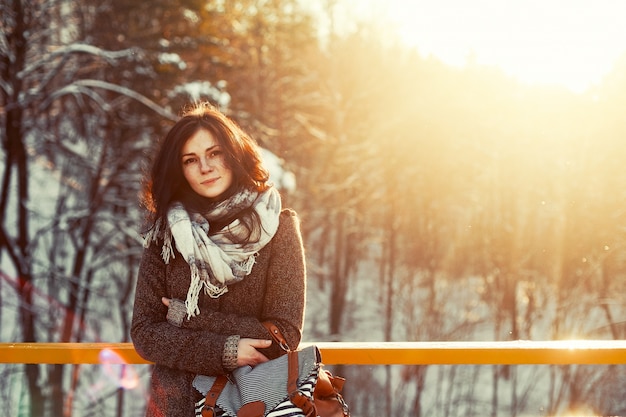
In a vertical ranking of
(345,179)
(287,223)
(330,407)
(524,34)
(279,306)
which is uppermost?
(524,34)

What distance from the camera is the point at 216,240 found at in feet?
6.51

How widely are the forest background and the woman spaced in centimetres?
212

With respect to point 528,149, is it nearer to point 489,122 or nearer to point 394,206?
point 489,122

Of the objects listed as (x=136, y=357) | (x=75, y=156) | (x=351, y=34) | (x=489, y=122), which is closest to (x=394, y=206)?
(x=489, y=122)

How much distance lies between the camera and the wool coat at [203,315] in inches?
75.3

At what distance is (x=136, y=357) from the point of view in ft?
8.63

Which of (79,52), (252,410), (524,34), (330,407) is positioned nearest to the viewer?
(252,410)

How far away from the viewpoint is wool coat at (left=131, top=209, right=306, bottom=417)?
1.91 metres

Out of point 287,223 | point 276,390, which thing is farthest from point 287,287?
point 276,390

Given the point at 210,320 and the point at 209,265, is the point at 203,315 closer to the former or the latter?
the point at 210,320

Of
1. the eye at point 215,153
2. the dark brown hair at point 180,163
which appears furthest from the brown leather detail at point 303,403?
the eye at point 215,153

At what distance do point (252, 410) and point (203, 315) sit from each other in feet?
1.03

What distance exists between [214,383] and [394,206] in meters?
19.3

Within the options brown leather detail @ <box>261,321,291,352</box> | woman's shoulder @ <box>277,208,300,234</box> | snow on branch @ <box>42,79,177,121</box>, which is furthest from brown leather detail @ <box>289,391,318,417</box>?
snow on branch @ <box>42,79,177,121</box>
